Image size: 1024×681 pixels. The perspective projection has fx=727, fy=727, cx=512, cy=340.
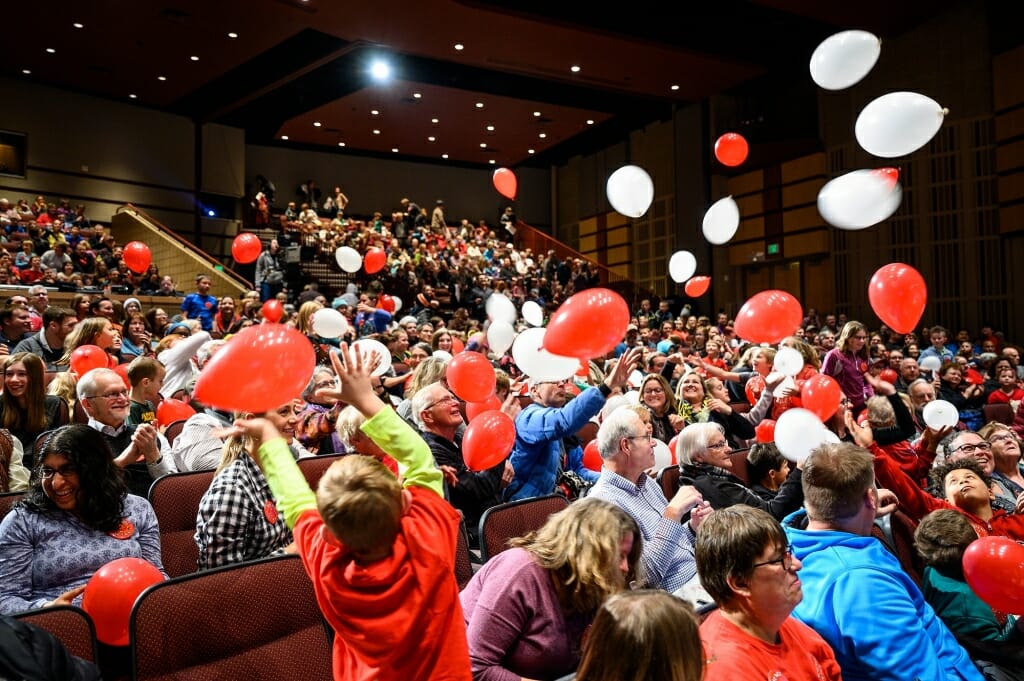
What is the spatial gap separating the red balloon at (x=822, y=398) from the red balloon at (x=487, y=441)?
6.23ft

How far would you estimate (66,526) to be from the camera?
2.09 meters

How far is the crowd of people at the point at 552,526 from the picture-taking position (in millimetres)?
1345

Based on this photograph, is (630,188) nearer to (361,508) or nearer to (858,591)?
(858,591)

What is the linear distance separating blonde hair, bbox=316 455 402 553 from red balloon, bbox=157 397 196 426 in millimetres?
2650

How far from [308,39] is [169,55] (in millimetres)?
2304

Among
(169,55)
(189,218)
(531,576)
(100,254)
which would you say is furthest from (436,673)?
(189,218)

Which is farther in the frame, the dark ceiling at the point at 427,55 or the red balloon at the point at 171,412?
the dark ceiling at the point at 427,55

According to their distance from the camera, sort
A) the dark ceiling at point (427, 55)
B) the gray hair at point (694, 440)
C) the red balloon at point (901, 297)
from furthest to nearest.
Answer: the dark ceiling at point (427, 55) < the red balloon at point (901, 297) < the gray hair at point (694, 440)

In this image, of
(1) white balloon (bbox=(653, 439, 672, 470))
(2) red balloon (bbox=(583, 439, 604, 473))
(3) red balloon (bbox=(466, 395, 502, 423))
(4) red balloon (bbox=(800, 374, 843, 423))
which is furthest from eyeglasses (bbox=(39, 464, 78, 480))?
(4) red balloon (bbox=(800, 374, 843, 423))

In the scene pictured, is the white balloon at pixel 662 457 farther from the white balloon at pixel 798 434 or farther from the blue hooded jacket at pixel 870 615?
the blue hooded jacket at pixel 870 615

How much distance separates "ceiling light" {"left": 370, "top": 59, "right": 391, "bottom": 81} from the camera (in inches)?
477

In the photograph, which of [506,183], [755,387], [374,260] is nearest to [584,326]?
[755,387]

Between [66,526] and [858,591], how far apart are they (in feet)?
6.96

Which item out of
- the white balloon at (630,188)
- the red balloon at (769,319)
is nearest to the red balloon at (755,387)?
the red balloon at (769,319)
